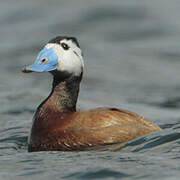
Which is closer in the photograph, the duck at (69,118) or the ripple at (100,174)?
the ripple at (100,174)

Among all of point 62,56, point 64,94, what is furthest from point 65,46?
point 64,94

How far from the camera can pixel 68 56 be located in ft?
29.5

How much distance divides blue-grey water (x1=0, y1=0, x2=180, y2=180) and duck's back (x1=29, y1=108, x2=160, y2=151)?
0.19 meters

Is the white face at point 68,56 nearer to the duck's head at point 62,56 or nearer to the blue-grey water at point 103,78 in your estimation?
the duck's head at point 62,56

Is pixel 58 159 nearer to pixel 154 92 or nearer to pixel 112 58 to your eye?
pixel 154 92

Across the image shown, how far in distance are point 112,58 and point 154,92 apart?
347 cm

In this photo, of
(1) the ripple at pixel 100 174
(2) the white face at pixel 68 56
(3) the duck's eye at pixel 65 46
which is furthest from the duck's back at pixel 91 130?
(1) the ripple at pixel 100 174

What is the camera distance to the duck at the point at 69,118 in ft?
27.3

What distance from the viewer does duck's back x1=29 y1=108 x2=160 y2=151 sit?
8297mm

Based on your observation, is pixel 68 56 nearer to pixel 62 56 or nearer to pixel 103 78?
pixel 62 56

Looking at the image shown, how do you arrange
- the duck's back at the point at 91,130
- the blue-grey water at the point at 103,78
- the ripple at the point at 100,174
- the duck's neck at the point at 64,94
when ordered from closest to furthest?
the ripple at the point at 100,174
the blue-grey water at the point at 103,78
the duck's back at the point at 91,130
the duck's neck at the point at 64,94

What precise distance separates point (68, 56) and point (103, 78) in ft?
27.1

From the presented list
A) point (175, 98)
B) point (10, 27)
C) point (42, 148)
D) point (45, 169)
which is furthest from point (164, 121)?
point (10, 27)

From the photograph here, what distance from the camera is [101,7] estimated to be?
77.0ft
